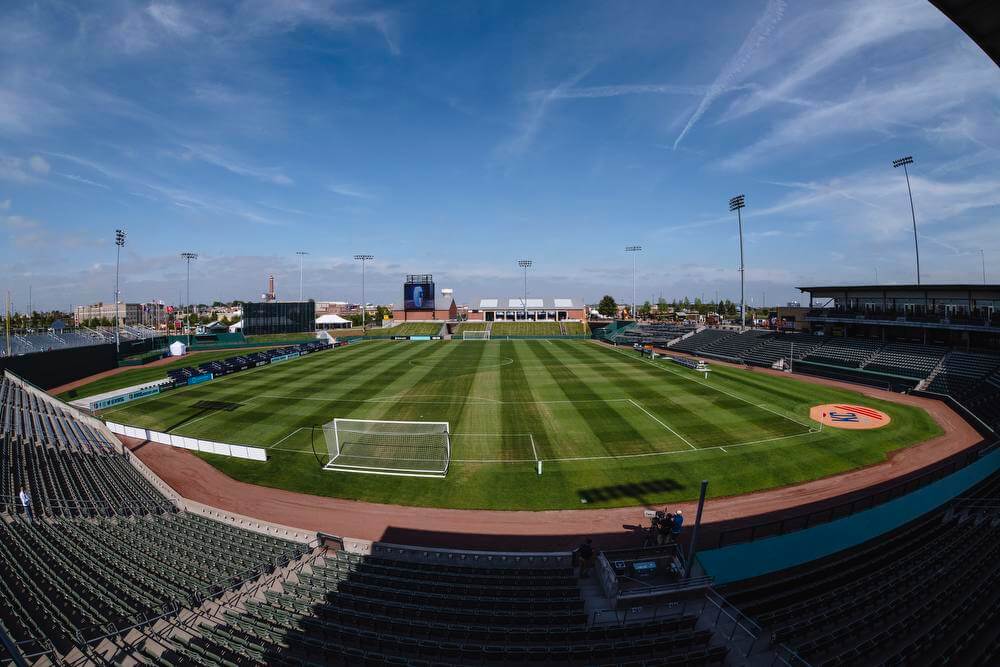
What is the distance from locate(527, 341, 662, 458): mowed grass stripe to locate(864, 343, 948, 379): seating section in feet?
89.6

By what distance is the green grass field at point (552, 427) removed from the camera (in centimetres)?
1845

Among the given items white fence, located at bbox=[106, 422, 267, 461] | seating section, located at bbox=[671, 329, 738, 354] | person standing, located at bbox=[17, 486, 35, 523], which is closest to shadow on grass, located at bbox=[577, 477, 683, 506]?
white fence, located at bbox=[106, 422, 267, 461]

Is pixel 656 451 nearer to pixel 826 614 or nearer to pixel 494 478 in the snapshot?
pixel 494 478

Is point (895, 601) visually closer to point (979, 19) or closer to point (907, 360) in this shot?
point (979, 19)

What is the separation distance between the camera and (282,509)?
17.0 metres

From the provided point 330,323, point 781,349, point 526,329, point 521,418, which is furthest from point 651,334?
point 330,323

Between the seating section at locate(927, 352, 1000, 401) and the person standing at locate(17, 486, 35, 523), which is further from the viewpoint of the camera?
the seating section at locate(927, 352, 1000, 401)

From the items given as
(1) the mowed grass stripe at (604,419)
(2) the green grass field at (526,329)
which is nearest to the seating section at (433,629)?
(1) the mowed grass stripe at (604,419)

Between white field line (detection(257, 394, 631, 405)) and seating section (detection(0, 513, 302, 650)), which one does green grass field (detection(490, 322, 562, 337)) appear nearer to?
white field line (detection(257, 394, 631, 405))

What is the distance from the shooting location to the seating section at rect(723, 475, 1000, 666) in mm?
7188

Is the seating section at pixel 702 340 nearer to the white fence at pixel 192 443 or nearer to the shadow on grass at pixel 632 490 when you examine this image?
the shadow on grass at pixel 632 490

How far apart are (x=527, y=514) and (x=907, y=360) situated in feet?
141

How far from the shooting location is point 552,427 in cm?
2608

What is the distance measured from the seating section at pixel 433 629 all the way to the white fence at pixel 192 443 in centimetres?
1383
